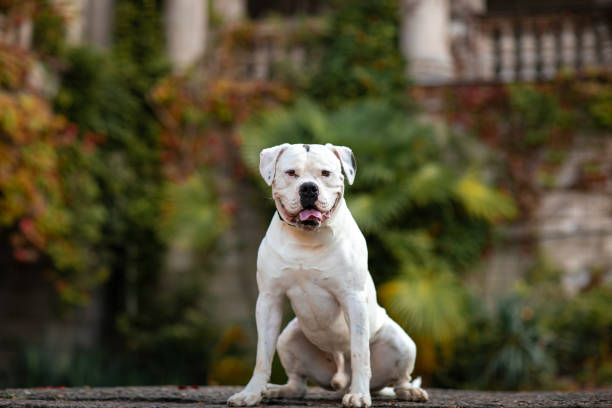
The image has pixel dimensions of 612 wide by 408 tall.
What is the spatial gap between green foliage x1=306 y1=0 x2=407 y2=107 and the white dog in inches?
262

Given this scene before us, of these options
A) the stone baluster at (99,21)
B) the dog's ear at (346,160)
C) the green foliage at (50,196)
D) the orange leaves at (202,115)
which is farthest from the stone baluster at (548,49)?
the dog's ear at (346,160)

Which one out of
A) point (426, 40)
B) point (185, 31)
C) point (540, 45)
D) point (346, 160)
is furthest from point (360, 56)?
point (346, 160)

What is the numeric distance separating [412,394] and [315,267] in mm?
949

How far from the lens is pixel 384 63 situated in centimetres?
1041

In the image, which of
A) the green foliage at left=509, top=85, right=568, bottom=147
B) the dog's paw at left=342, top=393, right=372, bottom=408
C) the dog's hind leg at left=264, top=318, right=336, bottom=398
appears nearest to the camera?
the dog's paw at left=342, top=393, right=372, bottom=408

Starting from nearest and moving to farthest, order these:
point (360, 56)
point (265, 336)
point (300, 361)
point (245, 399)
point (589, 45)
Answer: point (245, 399)
point (265, 336)
point (300, 361)
point (589, 45)
point (360, 56)

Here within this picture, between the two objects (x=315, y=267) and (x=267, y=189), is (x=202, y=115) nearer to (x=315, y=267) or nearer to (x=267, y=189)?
(x=267, y=189)

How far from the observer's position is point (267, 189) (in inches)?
385

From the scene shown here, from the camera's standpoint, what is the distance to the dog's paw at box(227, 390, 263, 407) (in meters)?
3.52

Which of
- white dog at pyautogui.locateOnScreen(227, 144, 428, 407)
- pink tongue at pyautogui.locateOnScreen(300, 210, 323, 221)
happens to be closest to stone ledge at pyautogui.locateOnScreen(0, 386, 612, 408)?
white dog at pyautogui.locateOnScreen(227, 144, 428, 407)

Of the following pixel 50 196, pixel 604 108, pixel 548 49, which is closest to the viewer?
pixel 50 196

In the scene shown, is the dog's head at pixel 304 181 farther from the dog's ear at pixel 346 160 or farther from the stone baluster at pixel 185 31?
the stone baluster at pixel 185 31

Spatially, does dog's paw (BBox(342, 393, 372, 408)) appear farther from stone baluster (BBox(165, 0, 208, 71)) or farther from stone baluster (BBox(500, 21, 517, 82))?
stone baluster (BBox(165, 0, 208, 71))

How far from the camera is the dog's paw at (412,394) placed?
393cm
